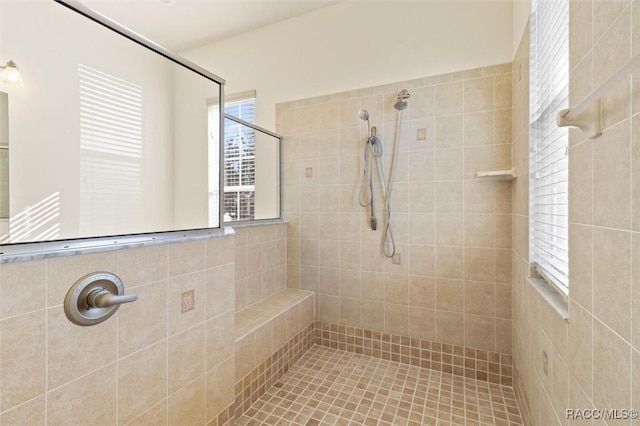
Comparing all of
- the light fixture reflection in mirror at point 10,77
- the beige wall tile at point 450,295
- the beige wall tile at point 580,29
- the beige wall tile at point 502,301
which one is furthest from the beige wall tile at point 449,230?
the light fixture reflection in mirror at point 10,77

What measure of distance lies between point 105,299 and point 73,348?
185 millimetres

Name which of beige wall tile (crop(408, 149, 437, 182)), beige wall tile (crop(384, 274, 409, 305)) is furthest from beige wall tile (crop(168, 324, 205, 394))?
beige wall tile (crop(408, 149, 437, 182))

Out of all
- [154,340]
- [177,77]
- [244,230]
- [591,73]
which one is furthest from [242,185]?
[591,73]

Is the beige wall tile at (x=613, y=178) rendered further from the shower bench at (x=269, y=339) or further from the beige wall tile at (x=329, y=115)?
the beige wall tile at (x=329, y=115)

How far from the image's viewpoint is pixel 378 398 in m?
1.89

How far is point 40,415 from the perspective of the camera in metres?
0.89

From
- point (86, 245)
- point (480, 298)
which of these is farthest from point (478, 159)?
point (86, 245)

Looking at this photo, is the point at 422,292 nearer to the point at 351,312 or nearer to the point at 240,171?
the point at 351,312

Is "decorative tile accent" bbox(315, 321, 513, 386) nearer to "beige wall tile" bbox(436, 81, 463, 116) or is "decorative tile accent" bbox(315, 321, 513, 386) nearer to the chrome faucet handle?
"beige wall tile" bbox(436, 81, 463, 116)

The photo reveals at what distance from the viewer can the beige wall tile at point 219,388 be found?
4.89ft

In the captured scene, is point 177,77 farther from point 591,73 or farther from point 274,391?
point 274,391

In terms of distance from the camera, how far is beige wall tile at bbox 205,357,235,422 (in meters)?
1.49

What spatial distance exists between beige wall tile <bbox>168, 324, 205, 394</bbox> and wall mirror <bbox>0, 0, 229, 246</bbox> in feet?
1.78

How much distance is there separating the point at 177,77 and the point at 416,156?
178 centimetres
